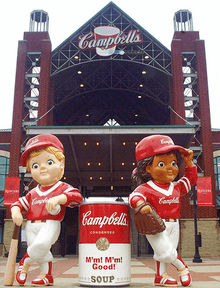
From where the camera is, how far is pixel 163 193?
5215mm

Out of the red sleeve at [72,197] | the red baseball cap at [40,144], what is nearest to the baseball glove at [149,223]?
the red sleeve at [72,197]

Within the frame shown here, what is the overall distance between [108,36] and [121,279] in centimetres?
2200

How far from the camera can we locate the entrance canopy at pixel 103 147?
17328mm

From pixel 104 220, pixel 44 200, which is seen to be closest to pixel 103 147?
pixel 44 200

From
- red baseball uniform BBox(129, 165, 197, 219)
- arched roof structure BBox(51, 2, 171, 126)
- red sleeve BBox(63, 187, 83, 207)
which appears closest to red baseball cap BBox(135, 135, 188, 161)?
red baseball uniform BBox(129, 165, 197, 219)

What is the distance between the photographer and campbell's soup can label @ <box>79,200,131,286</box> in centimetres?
467

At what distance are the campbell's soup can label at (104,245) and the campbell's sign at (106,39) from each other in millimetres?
20511

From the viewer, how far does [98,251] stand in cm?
474

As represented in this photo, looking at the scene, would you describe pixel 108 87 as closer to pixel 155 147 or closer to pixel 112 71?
pixel 112 71

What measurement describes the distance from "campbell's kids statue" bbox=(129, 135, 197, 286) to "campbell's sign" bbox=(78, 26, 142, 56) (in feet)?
64.6

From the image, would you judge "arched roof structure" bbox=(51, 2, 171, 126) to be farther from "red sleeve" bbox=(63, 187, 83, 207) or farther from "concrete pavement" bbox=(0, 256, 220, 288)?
"red sleeve" bbox=(63, 187, 83, 207)

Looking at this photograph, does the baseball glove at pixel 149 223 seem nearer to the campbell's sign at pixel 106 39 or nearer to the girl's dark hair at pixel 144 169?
the girl's dark hair at pixel 144 169

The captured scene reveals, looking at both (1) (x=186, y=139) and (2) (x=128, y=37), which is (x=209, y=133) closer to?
(1) (x=186, y=139)

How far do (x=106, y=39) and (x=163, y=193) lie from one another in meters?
21.0
